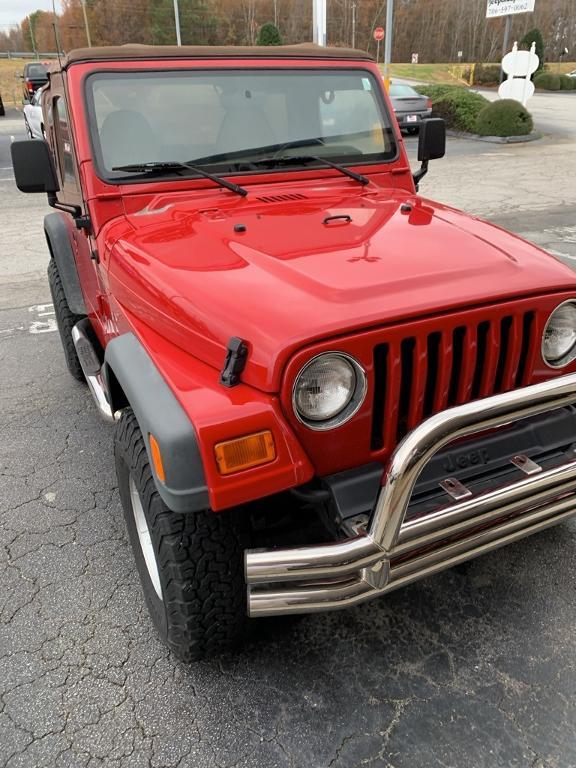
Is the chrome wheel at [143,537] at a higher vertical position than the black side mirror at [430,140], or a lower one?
lower

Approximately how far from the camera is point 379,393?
1768 mm

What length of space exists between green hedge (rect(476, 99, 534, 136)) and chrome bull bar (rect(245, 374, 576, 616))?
15604 mm

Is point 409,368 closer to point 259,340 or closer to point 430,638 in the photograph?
point 259,340

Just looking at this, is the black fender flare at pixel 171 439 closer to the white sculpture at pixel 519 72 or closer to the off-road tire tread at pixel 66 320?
the off-road tire tread at pixel 66 320

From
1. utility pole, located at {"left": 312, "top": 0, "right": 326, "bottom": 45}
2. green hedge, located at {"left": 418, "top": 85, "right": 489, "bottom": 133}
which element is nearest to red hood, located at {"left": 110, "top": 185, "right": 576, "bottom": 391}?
green hedge, located at {"left": 418, "top": 85, "right": 489, "bottom": 133}

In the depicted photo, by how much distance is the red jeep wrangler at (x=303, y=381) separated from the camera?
63.4 inches

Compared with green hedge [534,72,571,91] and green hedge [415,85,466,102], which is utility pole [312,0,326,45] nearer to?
green hedge [415,85,466,102]

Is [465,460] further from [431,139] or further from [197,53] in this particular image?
[197,53]

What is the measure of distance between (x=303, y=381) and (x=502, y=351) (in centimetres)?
68

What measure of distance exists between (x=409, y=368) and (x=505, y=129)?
15.7m

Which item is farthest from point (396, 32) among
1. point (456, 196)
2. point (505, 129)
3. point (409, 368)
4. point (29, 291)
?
point (409, 368)

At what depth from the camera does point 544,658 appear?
211 cm

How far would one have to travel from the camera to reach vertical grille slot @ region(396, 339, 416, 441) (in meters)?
1.76

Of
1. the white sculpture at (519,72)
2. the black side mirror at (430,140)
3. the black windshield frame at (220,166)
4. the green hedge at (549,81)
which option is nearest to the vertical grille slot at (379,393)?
the black windshield frame at (220,166)
